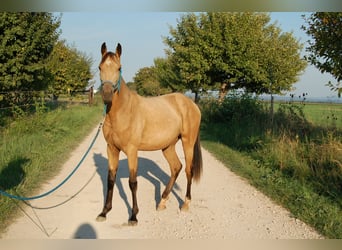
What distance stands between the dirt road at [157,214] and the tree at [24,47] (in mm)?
4604

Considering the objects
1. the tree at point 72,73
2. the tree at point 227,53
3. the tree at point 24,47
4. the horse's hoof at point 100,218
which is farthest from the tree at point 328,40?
the tree at point 72,73

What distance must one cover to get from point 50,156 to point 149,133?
430 cm

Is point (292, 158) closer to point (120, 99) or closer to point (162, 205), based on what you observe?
point (162, 205)

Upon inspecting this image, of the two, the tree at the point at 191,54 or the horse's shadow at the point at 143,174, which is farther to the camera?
the tree at the point at 191,54

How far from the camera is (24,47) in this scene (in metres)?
9.80

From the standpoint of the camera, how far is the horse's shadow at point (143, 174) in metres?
5.64

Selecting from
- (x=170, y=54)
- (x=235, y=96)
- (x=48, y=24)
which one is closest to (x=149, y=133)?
(x=48, y=24)

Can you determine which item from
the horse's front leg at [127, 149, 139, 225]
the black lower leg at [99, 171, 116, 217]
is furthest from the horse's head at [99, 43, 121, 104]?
the black lower leg at [99, 171, 116, 217]

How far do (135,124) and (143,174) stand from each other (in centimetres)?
281

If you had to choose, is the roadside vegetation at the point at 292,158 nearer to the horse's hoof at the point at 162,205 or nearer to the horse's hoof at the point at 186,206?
the horse's hoof at the point at 186,206

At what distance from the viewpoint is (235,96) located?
47.9 feet

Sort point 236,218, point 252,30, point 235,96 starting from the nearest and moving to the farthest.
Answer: point 236,218, point 235,96, point 252,30

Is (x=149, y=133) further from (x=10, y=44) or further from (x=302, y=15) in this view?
(x=10, y=44)

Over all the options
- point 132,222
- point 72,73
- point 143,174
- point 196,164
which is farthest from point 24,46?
point 72,73
